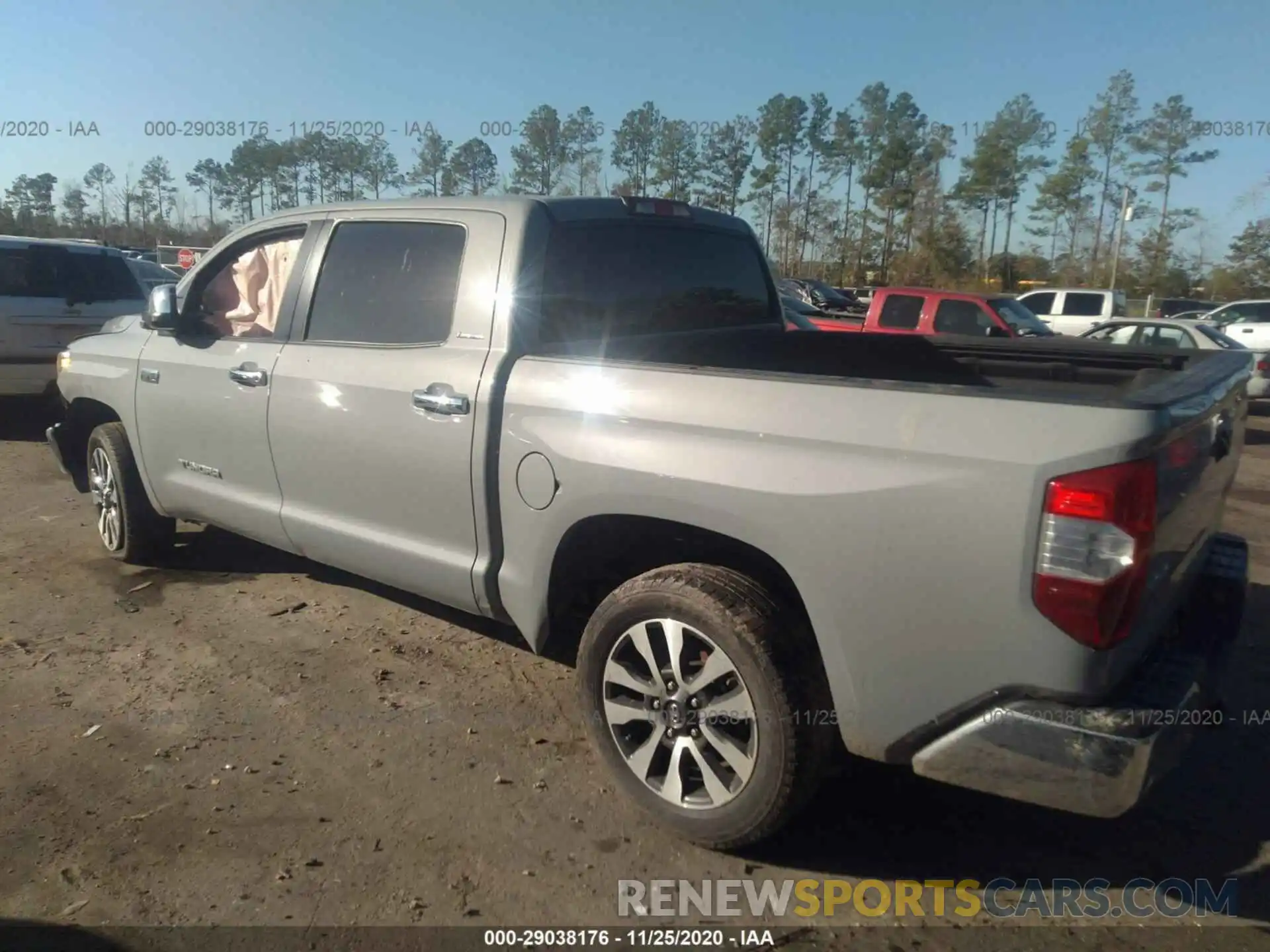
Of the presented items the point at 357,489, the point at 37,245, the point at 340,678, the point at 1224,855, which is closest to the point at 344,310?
the point at 357,489

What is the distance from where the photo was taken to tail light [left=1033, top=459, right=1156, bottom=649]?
2.16m

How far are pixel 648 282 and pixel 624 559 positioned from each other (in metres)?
1.28

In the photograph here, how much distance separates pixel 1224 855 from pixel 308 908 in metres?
2.71

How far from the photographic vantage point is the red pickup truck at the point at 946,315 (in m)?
13.8

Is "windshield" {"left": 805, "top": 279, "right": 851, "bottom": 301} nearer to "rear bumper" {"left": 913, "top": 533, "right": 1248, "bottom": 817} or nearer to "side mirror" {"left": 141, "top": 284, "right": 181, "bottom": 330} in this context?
"side mirror" {"left": 141, "top": 284, "right": 181, "bottom": 330}

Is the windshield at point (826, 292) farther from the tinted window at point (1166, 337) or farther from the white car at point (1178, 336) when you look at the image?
the tinted window at point (1166, 337)

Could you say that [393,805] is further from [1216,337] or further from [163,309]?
[1216,337]

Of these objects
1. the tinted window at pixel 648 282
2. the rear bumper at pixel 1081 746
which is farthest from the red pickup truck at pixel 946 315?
the rear bumper at pixel 1081 746

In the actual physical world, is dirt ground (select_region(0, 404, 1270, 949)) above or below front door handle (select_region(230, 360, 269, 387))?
below

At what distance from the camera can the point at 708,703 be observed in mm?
2904

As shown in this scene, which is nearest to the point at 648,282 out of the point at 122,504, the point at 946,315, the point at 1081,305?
the point at 122,504

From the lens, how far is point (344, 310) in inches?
161

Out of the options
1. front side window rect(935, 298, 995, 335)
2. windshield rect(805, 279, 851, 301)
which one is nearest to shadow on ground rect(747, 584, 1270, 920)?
front side window rect(935, 298, 995, 335)

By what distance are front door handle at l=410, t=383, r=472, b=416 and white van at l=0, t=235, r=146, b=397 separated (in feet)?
24.3
